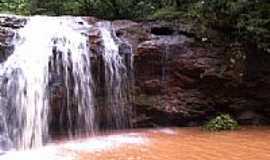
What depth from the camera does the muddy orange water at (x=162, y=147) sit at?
24.6ft

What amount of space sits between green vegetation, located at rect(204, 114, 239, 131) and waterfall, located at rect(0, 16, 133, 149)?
6.41 ft

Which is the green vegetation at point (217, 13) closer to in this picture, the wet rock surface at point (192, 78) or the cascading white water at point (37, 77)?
the wet rock surface at point (192, 78)

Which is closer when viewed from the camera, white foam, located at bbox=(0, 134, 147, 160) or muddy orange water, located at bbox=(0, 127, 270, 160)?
muddy orange water, located at bbox=(0, 127, 270, 160)

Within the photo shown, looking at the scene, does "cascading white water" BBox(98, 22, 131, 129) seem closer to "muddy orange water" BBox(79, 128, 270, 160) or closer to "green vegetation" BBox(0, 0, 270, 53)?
"muddy orange water" BBox(79, 128, 270, 160)

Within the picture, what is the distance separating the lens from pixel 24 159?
7.64 metres

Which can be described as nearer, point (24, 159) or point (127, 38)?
point (24, 159)

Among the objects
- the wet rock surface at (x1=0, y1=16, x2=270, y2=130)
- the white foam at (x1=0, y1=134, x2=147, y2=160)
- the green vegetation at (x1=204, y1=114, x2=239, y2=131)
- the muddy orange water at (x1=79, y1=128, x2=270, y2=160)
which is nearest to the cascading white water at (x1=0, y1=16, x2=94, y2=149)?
the wet rock surface at (x1=0, y1=16, x2=270, y2=130)

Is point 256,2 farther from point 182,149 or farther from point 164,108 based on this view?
point 182,149

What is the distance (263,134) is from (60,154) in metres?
4.38

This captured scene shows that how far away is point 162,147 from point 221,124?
2.48 meters

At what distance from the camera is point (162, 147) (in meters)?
8.26

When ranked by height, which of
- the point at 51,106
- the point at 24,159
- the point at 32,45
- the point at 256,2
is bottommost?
the point at 24,159

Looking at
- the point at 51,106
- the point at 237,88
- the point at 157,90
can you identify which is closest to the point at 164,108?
the point at 157,90

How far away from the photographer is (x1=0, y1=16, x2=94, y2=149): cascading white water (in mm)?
9578
